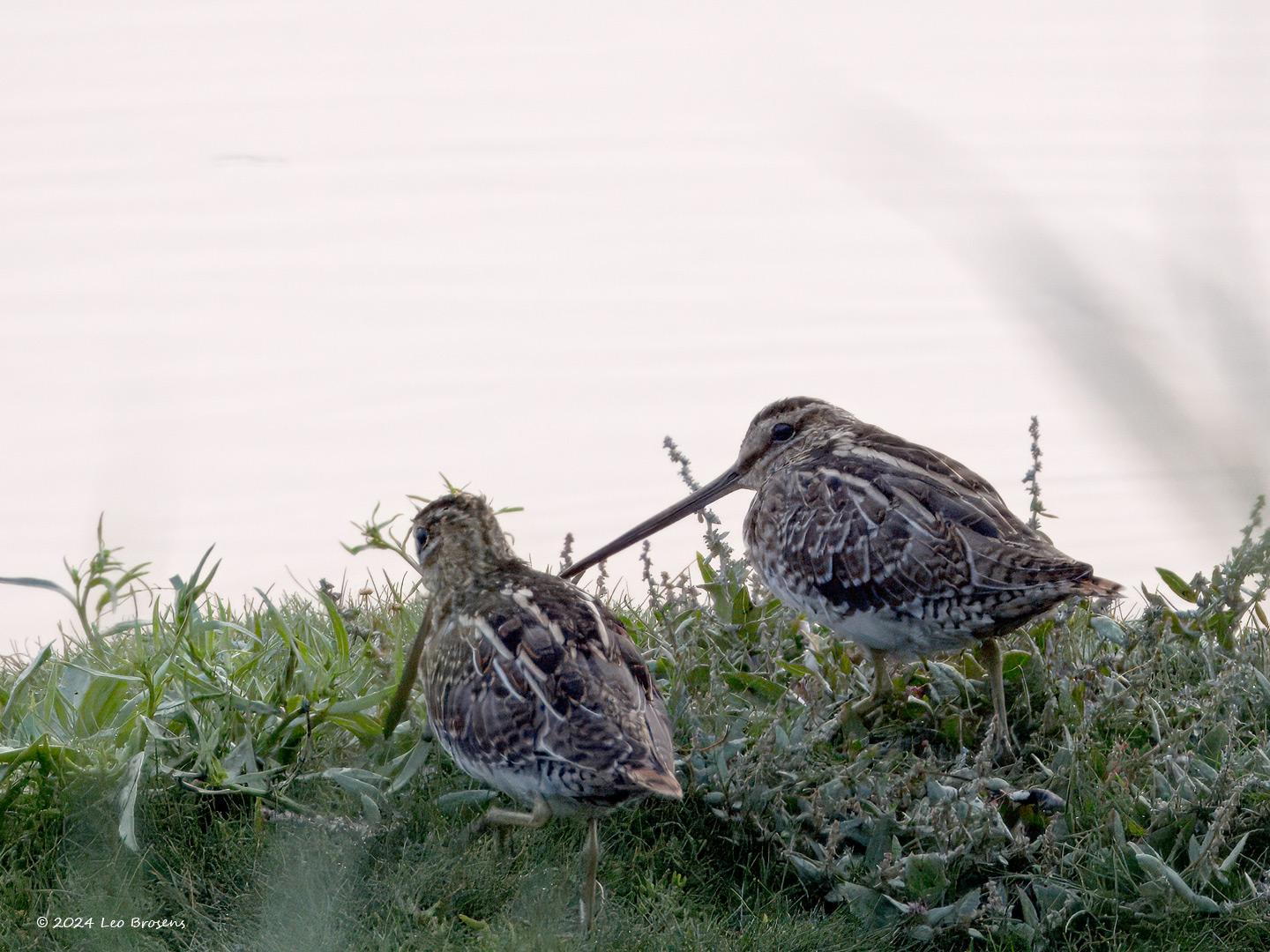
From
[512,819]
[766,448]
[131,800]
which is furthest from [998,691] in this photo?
[131,800]

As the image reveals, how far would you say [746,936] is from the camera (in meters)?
3.71

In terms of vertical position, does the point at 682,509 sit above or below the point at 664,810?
above

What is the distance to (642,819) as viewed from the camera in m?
4.15

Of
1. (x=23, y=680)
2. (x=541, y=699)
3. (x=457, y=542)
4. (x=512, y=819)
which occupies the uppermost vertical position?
(x=457, y=542)

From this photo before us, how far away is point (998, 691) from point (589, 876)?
5.86ft

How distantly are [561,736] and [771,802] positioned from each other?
0.85 meters

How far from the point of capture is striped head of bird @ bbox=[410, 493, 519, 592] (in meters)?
4.48

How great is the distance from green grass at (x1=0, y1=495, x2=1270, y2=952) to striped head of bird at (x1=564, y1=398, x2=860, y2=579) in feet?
3.86

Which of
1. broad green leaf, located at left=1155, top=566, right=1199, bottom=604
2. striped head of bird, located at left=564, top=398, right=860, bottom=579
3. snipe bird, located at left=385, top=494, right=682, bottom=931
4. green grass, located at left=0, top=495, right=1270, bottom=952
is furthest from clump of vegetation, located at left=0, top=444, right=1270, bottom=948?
striped head of bird, located at left=564, top=398, right=860, bottom=579

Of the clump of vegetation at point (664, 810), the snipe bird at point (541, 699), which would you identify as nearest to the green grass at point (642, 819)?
the clump of vegetation at point (664, 810)

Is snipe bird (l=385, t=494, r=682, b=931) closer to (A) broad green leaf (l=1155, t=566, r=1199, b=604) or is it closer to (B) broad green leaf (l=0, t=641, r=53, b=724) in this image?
(B) broad green leaf (l=0, t=641, r=53, b=724)

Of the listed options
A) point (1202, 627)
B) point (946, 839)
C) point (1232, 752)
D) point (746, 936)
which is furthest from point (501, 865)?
point (1202, 627)

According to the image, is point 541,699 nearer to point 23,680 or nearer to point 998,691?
point 23,680

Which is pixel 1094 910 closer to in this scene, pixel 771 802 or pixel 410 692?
pixel 771 802
